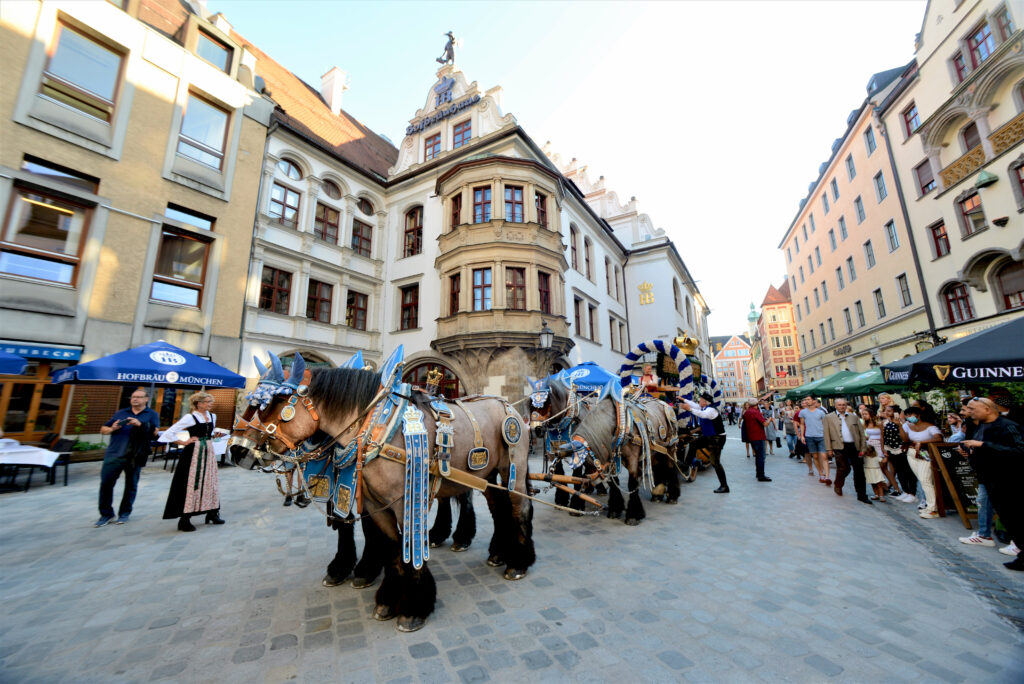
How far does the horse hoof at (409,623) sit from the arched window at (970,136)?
23.9m

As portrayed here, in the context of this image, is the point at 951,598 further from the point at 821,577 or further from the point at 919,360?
the point at 919,360

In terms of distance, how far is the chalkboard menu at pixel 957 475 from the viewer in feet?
18.3

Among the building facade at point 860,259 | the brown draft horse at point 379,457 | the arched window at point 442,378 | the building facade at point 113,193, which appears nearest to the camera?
the brown draft horse at point 379,457

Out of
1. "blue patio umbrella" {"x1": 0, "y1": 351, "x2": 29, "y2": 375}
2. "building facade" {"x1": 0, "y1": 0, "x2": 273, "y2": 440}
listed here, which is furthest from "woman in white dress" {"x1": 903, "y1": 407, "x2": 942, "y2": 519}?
"building facade" {"x1": 0, "y1": 0, "x2": 273, "y2": 440}

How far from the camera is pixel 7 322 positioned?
9469mm

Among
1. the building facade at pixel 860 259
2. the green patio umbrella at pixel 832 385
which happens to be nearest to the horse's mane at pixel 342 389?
the green patio umbrella at pixel 832 385

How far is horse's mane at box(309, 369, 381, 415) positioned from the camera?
3.31 meters

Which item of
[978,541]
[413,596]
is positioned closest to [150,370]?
[413,596]

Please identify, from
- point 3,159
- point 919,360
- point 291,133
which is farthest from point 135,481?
point 291,133

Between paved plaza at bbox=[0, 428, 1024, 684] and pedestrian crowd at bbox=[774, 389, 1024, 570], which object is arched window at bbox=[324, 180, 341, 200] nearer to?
paved plaza at bbox=[0, 428, 1024, 684]

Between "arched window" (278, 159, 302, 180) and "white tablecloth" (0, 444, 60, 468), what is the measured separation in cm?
1210

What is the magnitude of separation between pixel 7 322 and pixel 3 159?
4.28 meters

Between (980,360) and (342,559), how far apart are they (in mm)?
8307

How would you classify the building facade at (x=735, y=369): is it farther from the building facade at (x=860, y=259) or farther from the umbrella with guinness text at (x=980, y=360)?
the umbrella with guinness text at (x=980, y=360)
